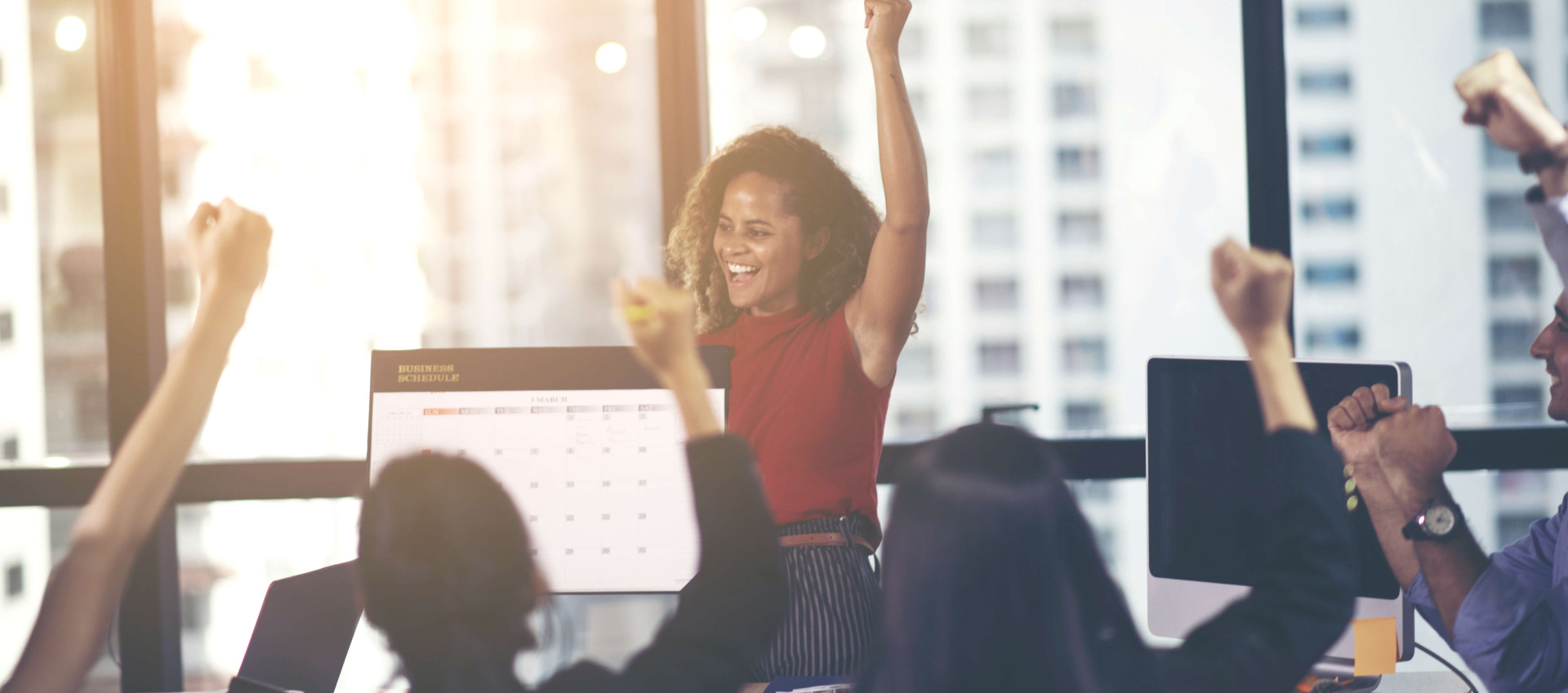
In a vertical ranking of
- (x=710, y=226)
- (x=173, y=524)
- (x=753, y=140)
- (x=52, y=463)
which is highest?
(x=753, y=140)

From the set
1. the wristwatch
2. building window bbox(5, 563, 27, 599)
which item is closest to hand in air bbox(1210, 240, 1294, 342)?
the wristwatch

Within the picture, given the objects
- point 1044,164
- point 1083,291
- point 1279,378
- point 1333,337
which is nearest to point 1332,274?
point 1333,337

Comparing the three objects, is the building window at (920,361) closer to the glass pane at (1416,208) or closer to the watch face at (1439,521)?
the glass pane at (1416,208)

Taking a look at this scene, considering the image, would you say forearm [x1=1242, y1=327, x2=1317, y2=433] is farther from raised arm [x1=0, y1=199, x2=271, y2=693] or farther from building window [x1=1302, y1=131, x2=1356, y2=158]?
building window [x1=1302, y1=131, x2=1356, y2=158]

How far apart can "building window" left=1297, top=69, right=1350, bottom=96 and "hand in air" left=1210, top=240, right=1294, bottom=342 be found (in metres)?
1.95

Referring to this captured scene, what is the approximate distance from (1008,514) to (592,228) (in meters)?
1.98

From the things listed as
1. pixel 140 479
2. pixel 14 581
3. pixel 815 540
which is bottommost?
pixel 14 581

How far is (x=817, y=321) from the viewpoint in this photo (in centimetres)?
176

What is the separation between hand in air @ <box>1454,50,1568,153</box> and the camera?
94cm

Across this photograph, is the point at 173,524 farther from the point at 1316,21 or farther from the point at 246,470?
the point at 1316,21

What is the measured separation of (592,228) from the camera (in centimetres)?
261

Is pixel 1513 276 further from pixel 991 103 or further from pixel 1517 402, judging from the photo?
pixel 991 103

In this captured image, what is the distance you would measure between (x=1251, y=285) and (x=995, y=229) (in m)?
1.73

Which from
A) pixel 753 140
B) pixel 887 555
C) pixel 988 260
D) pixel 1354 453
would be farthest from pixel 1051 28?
pixel 887 555
